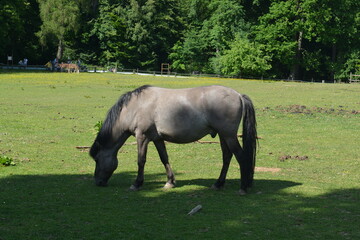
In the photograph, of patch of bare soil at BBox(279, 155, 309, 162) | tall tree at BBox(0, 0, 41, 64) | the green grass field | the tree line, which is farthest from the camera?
the tree line

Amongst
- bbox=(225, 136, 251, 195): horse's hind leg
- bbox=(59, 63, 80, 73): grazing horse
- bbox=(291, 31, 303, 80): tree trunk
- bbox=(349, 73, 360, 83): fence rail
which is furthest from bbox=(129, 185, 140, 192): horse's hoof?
bbox=(291, 31, 303, 80): tree trunk

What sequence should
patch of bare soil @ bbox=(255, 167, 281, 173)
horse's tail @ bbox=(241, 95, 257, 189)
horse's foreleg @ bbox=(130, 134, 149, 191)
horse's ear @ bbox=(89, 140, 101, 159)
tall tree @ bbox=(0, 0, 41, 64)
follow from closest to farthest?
horse's tail @ bbox=(241, 95, 257, 189) → horse's foreleg @ bbox=(130, 134, 149, 191) → horse's ear @ bbox=(89, 140, 101, 159) → patch of bare soil @ bbox=(255, 167, 281, 173) → tall tree @ bbox=(0, 0, 41, 64)

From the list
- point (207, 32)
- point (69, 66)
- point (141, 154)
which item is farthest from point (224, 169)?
point (207, 32)

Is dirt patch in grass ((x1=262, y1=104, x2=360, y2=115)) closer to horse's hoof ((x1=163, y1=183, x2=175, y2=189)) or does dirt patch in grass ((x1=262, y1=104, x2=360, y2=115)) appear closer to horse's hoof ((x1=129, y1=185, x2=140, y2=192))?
horse's hoof ((x1=163, y1=183, x2=175, y2=189))

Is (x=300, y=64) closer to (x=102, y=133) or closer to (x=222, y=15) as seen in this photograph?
(x=222, y=15)

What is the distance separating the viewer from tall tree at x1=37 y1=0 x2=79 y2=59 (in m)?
76.2

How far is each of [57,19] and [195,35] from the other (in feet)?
67.7

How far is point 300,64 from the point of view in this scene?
75.9 metres

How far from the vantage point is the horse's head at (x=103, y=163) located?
11.5 m

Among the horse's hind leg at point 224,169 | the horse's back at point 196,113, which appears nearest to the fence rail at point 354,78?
the horse's hind leg at point 224,169

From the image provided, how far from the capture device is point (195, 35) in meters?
82.5

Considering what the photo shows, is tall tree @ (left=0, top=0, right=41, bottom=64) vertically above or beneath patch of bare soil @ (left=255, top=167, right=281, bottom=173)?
above

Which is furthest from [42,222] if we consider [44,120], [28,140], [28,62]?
[28,62]

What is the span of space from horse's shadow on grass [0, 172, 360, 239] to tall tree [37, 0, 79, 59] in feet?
219
